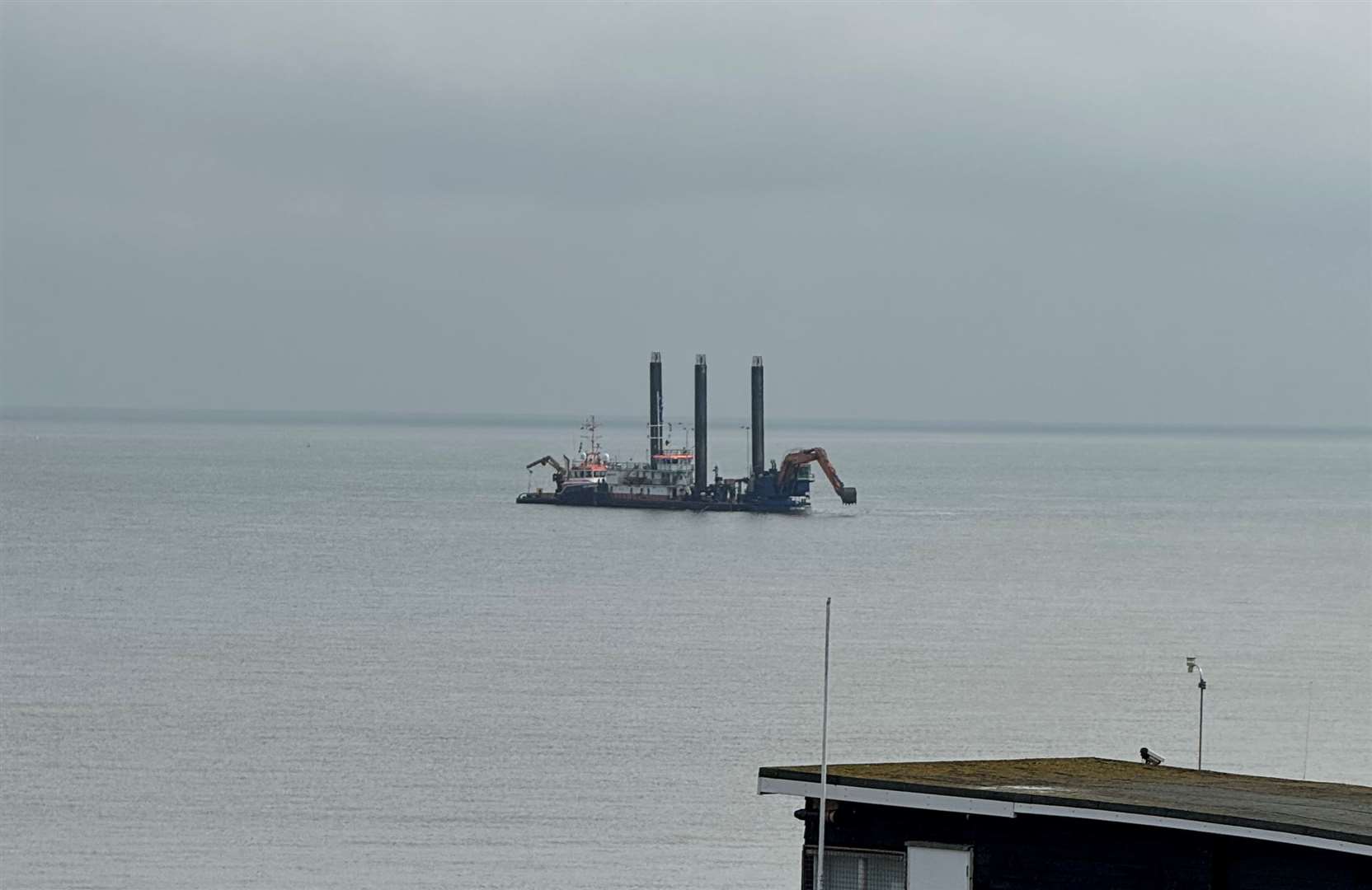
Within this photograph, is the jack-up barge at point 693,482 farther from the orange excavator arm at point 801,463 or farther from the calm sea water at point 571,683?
the calm sea water at point 571,683

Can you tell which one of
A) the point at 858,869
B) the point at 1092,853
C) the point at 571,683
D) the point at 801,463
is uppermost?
the point at 801,463

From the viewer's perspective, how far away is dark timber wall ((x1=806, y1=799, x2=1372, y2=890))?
441 inches

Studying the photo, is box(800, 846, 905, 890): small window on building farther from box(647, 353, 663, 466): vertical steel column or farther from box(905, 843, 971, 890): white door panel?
box(647, 353, 663, 466): vertical steel column

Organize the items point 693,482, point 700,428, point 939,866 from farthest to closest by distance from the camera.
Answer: point 693,482
point 700,428
point 939,866

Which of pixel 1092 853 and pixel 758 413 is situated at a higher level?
pixel 758 413

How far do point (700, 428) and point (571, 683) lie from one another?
253 feet

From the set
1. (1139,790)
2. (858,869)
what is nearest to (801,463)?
(1139,790)

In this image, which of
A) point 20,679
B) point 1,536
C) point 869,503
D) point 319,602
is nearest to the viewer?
point 20,679

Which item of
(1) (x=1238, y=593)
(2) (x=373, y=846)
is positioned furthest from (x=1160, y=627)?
(2) (x=373, y=846)

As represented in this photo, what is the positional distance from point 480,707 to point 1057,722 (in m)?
12.2

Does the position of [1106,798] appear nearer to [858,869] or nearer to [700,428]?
[858,869]

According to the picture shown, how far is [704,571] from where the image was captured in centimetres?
9450

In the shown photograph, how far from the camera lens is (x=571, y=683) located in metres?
53.4

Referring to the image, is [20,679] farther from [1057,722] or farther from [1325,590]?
[1325,590]
